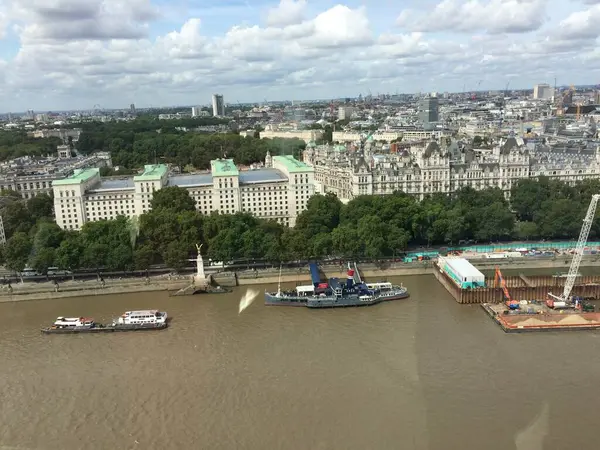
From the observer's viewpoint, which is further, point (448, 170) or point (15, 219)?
point (448, 170)

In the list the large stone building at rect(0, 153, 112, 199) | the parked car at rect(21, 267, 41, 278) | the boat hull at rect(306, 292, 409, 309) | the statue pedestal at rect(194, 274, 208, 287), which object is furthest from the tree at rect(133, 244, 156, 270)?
the large stone building at rect(0, 153, 112, 199)

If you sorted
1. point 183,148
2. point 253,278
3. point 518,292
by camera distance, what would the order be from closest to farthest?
point 518,292, point 253,278, point 183,148

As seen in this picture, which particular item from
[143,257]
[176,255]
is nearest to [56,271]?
[143,257]

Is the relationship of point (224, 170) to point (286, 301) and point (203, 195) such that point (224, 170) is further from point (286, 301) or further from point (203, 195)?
point (286, 301)

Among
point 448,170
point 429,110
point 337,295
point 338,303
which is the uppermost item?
point 429,110

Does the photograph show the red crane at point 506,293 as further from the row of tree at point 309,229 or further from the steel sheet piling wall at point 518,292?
the row of tree at point 309,229

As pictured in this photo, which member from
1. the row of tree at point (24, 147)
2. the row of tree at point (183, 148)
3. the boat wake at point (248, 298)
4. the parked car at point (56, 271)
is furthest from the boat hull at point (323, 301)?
the row of tree at point (24, 147)

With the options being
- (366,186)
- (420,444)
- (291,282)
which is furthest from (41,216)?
(420,444)
